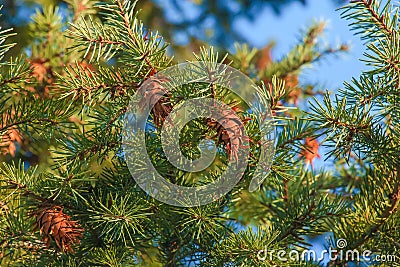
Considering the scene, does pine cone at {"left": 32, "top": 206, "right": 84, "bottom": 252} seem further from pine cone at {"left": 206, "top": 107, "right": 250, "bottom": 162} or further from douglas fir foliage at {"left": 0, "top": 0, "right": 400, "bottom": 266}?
pine cone at {"left": 206, "top": 107, "right": 250, "bottom": 162}

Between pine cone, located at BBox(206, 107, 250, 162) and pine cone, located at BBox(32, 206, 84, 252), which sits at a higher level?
pine cone, located at BBox(206, 107, 250, 162)

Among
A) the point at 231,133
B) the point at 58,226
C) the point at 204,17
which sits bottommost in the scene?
the point at 58,226

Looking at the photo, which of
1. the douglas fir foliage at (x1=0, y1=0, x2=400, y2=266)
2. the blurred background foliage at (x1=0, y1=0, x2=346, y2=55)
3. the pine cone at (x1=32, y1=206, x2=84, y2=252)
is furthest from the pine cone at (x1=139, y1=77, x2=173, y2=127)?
the blurred background foliage at (x1=0, y1=0, x2=346, y2=55)

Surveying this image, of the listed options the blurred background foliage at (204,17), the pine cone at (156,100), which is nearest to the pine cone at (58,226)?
the pine cone at (156,100)

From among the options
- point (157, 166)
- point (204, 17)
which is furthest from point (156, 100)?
point (204, 17)

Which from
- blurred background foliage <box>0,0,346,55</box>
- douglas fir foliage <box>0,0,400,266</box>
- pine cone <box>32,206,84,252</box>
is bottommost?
pine cone <box>32,206,84,252</box>

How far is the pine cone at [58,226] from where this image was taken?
0.60 m

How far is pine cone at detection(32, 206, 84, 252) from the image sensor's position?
1.96ft

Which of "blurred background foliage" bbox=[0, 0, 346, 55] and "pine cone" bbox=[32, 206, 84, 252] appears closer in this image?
"pine cone" bbox=[32, 206, 84, 252]

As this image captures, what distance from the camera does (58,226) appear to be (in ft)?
1.95

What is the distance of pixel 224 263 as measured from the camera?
63cm

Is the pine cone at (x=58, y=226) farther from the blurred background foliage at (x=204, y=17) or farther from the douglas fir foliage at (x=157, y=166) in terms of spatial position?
the blurred background foliage at (x=204, y=17)

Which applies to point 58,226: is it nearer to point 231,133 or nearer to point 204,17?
point 231,133

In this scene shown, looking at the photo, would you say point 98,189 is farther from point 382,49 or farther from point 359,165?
point 359,165
